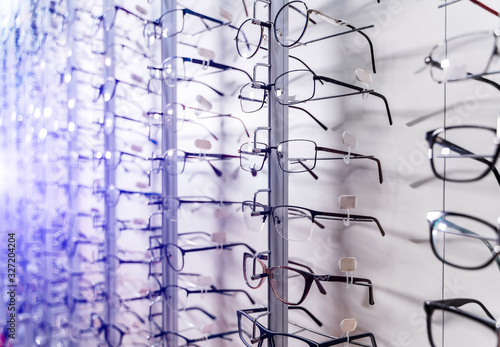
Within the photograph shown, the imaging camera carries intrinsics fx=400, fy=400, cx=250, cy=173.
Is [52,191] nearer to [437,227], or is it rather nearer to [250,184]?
[250,184]

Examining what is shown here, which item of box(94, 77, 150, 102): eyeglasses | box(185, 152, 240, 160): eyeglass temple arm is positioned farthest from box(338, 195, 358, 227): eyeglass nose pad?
box(94, 77, 150, 102): eyeglasses

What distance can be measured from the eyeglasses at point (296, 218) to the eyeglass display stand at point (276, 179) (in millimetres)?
15

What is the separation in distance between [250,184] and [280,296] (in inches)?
15.1

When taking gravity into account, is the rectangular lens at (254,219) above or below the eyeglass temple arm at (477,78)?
below

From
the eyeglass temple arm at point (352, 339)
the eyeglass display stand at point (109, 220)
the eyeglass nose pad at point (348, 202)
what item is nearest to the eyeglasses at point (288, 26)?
the eyeglass nose pad at point (348, 202)

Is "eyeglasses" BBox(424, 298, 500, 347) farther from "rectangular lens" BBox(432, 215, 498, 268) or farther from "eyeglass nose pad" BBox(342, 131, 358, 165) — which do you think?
"eyeglass nose pad" BBox(342, 131, 358, 165)

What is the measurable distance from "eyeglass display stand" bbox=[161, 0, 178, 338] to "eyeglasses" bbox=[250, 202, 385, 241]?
1.50 feet

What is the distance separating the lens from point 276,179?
954 mm

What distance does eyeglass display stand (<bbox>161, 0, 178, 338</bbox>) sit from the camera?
1.36 metres

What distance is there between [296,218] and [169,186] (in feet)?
1.84

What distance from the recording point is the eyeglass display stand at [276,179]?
0.95 meters

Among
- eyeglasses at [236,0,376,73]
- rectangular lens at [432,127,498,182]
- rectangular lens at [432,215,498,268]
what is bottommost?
rectangular lens at [432,215,498,268]

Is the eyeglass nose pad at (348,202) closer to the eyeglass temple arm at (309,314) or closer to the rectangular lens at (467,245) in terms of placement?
the rectangular lens at (467,245)

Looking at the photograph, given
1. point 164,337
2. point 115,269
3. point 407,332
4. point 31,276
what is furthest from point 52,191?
point 407,332
